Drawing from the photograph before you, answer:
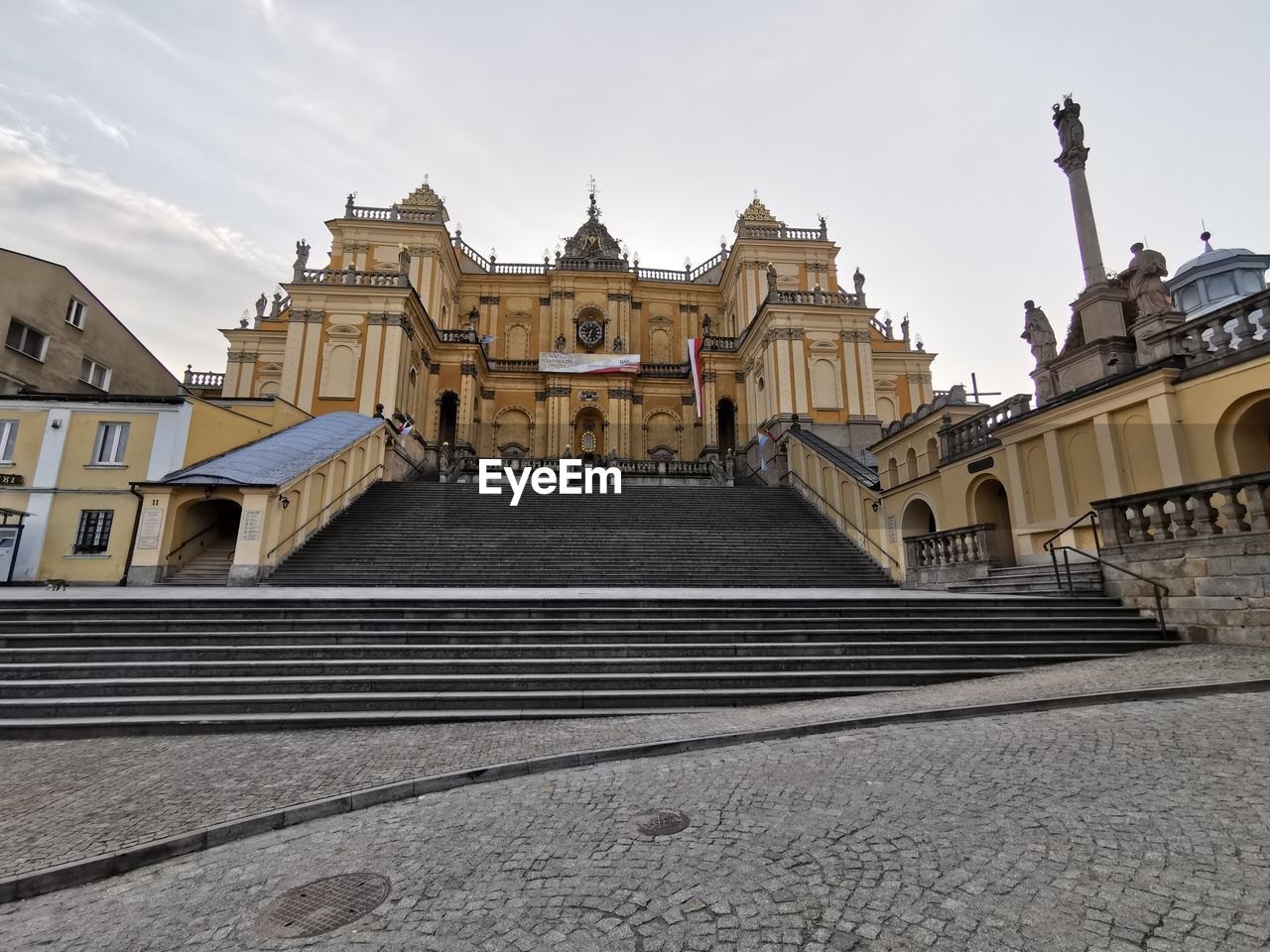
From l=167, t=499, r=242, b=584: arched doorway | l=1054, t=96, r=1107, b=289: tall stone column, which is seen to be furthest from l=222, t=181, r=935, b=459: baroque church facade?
l=1054, t=96, r=1107, b=289: tall stone column

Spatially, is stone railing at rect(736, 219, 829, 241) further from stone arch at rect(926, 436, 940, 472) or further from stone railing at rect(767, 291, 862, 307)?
stone arch at rect(926, 436, 940, 472)

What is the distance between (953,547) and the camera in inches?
539

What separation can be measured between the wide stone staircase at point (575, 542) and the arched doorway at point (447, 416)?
44.5 feet

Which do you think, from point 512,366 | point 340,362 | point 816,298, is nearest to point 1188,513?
point 816,298

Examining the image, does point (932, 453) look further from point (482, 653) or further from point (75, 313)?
point (75, 313)

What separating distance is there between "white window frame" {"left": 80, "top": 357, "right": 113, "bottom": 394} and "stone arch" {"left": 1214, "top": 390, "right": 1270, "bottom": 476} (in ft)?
114

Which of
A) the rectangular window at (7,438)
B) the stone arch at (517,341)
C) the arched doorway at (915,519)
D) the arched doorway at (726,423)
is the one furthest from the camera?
the stone arch at (517,341)

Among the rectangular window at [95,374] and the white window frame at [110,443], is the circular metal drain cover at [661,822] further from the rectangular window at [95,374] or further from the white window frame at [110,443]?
the rectangular window at [95,374]

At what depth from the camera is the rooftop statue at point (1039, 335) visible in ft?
48.5

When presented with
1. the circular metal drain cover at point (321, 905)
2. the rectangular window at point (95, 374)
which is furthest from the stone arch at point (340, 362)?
the circular metal drain cover at point (321, 905)

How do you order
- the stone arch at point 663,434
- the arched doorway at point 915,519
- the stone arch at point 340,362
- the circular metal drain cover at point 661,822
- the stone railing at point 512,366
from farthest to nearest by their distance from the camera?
the stone railing at point 512,366 → the stone arch at point 663,434 → the stone arch at point 340,362 → the arched doorway at point 915,519 → the circular metal drain cover at point 661,822

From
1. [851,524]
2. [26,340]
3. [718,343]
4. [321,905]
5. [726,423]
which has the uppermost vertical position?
[718,343]

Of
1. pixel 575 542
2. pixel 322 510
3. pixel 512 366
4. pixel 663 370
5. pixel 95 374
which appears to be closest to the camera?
pixel 575 542

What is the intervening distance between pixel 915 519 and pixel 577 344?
26.8m
